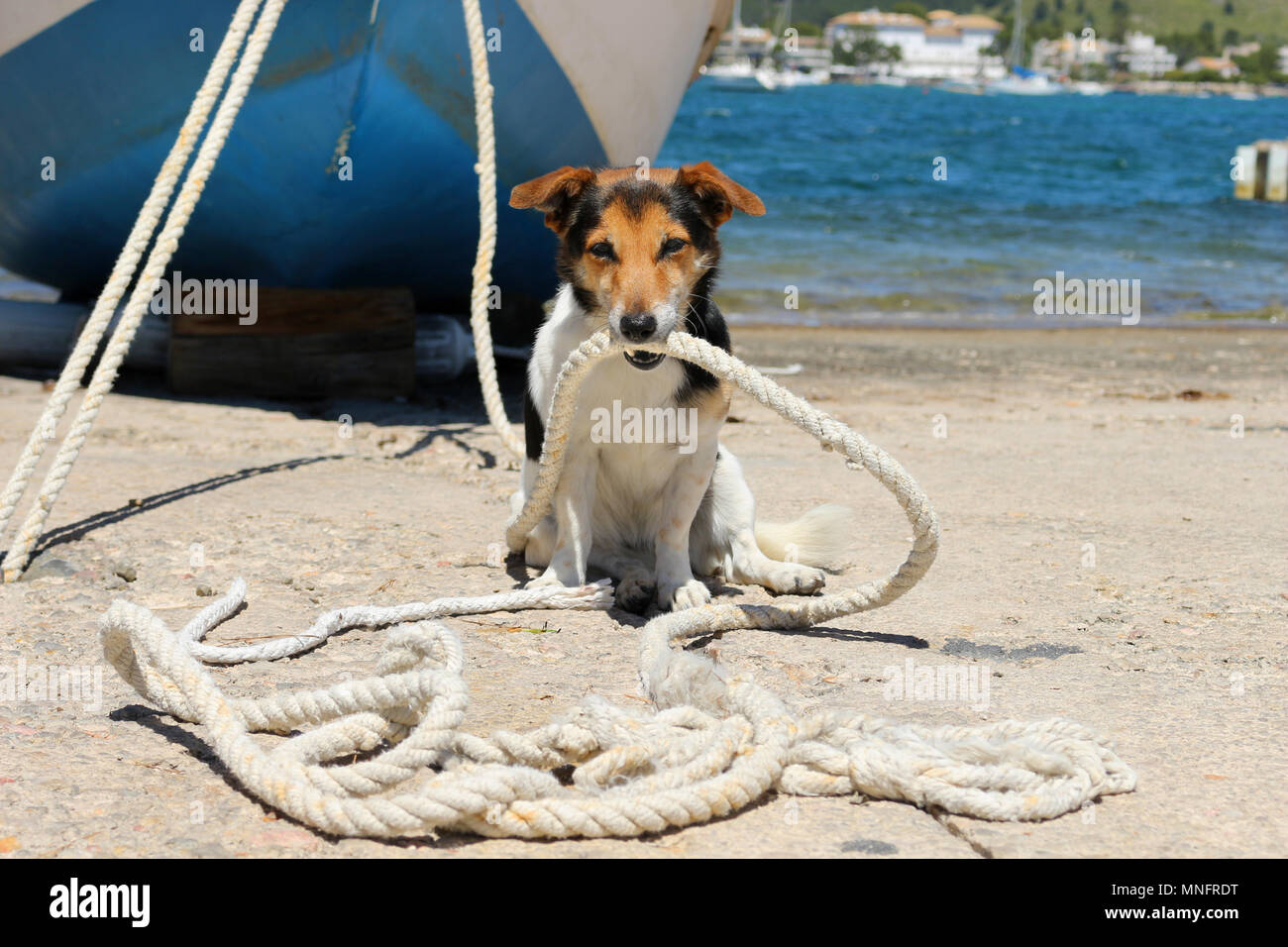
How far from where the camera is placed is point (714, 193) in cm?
346

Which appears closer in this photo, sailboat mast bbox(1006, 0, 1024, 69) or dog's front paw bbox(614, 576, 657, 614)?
dog's front paw bbox(614, 576, 657, 614)

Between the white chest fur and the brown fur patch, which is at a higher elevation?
the brown fur patch

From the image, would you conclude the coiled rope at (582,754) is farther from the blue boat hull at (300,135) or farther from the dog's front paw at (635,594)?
the blue boat hull at (300,135)

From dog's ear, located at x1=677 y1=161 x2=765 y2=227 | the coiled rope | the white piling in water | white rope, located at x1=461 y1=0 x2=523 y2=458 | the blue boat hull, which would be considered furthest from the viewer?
the white piling in water

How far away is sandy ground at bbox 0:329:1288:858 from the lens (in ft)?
7.18

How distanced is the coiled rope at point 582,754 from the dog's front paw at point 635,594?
0.71 metres

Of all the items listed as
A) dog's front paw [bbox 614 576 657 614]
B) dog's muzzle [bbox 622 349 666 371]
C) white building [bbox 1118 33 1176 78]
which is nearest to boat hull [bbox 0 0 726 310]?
dog's muzzle [bbox 622 349 666 371]

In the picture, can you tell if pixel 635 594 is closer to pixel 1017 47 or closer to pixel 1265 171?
pixel 1265 171

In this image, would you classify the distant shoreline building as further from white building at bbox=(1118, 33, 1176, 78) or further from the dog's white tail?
the dog's white tail

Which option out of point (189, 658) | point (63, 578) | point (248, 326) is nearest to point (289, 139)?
point (248, 326)

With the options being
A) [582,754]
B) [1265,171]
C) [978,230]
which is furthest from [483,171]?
[1265,171]

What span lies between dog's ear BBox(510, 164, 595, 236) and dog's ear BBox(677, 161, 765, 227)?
278mm

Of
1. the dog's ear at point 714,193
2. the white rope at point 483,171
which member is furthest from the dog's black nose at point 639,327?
the white rope at point 483,171

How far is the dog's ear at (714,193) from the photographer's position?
3.37 meters
